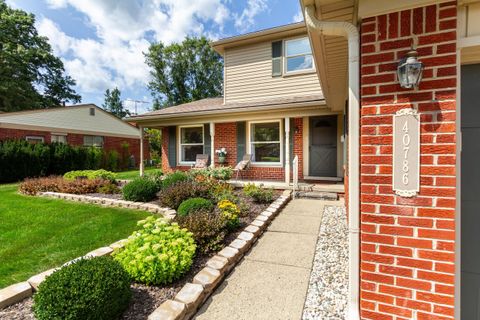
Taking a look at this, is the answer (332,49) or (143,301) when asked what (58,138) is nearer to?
(143,301)

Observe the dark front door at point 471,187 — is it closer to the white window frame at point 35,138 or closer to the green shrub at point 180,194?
the green shrub at point 180,194

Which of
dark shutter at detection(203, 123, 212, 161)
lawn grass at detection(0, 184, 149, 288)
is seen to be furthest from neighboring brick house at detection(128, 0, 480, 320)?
dark shutter at detection(203, 123, 212, 161)

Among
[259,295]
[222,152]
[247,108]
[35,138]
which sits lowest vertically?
[259,295]

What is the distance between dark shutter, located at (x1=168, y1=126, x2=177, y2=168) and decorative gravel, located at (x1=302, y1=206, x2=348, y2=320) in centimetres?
744

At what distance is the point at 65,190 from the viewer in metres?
7.24

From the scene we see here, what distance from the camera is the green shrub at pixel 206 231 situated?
10.8 ft

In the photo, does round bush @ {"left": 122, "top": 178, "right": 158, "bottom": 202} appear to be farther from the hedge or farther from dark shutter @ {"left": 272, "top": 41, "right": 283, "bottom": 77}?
the hedge

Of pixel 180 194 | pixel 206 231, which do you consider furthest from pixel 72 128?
pixel 206 231

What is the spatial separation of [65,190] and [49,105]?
25309 millimetres

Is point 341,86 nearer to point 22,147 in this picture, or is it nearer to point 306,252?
point 306,252

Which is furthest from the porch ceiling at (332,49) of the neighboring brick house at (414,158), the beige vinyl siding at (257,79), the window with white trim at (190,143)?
the window with white trim at (190,143)

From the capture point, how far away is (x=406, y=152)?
1700mm

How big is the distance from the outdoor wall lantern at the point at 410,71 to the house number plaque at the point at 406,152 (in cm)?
18

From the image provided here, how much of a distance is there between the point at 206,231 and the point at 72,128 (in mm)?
15528
